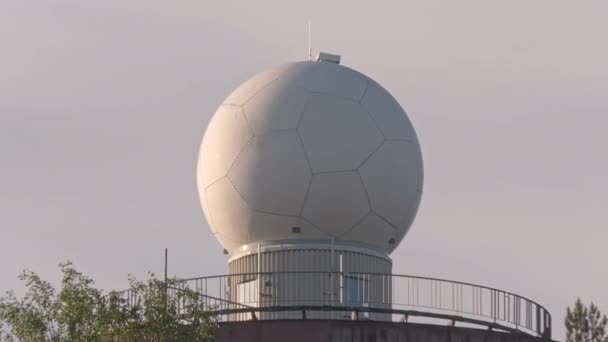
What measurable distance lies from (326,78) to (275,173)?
9.35 ft

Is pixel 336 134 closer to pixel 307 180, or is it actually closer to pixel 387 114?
pixel 307 180

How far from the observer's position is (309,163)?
43.6 meters

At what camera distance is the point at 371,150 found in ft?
145

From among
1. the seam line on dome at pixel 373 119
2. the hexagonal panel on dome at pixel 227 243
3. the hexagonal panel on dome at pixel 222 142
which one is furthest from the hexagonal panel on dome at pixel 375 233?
the hexagonal panel on dome at pixel 222 142

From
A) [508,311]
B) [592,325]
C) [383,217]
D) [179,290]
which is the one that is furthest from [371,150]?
[592,325]

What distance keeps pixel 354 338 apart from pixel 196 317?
5.79 m

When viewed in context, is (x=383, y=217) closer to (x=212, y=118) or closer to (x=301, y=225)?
(x=301, y=225)

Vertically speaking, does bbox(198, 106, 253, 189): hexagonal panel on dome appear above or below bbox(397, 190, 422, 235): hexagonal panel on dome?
above

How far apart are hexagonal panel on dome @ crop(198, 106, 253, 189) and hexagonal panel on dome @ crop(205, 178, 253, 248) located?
0.27 meters

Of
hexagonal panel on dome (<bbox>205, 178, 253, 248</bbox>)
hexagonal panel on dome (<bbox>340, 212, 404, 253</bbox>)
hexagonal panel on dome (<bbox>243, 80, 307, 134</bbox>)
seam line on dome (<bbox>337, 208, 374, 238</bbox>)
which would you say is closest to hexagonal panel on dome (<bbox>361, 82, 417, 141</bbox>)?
hexagonal panel on dome (<bbox>243, 80, 307, 134</bbox>)

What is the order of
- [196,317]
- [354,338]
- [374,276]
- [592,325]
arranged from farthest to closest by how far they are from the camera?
[592,325] < [374,276] < [354,338] < [196,317]

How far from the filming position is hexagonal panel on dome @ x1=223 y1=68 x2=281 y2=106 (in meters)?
45.0

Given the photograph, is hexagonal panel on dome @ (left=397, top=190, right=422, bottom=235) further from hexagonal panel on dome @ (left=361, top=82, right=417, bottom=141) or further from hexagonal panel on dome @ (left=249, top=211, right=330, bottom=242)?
hexagonal panel on dome @ (left=249, top=211, right=330, bottom=242)

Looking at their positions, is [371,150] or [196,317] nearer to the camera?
[196,317]
